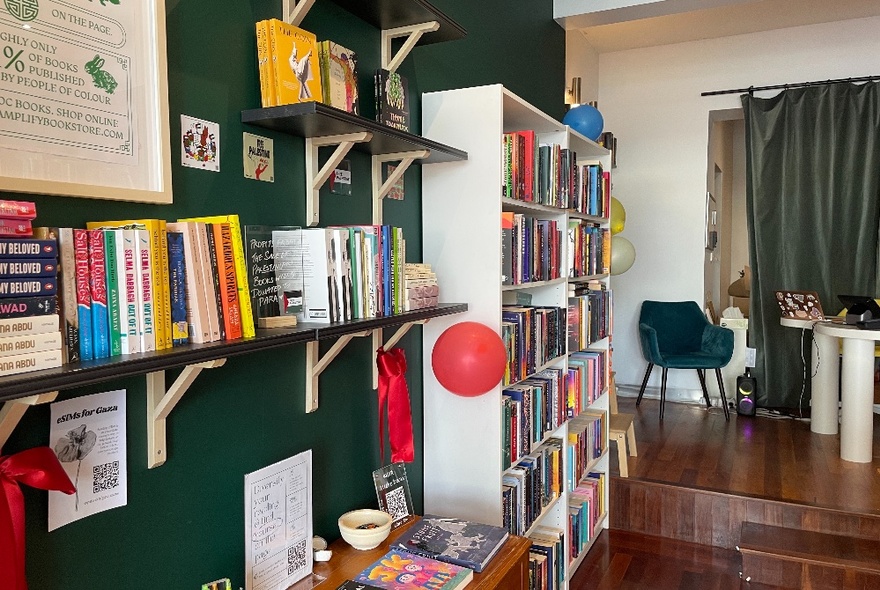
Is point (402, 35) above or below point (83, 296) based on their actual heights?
above

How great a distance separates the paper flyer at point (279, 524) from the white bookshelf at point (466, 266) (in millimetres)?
670

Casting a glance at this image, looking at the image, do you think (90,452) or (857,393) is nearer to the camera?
(90,452)

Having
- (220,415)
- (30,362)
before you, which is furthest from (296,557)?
(30,362)

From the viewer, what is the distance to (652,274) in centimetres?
543

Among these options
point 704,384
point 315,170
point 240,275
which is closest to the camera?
point 240,275

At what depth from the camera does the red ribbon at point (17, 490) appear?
917mm

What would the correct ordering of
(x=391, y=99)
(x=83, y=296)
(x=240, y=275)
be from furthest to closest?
(x=391, y=99) → (x=240, y=275) → (x=83, y=296)

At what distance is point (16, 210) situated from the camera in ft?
2.95

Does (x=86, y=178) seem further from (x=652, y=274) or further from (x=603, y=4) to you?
(x=652, y=274)

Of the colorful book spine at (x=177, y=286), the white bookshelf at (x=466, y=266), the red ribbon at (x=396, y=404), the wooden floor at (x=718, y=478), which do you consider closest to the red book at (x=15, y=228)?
the colorful book spine at (x=177, y=286)

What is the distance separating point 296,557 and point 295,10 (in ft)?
4.23

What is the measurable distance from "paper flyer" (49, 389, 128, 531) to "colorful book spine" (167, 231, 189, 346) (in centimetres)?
19

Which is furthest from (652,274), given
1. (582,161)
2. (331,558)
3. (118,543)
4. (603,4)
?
(118,543)

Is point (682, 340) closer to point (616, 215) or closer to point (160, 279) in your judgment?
point (616, 215)
